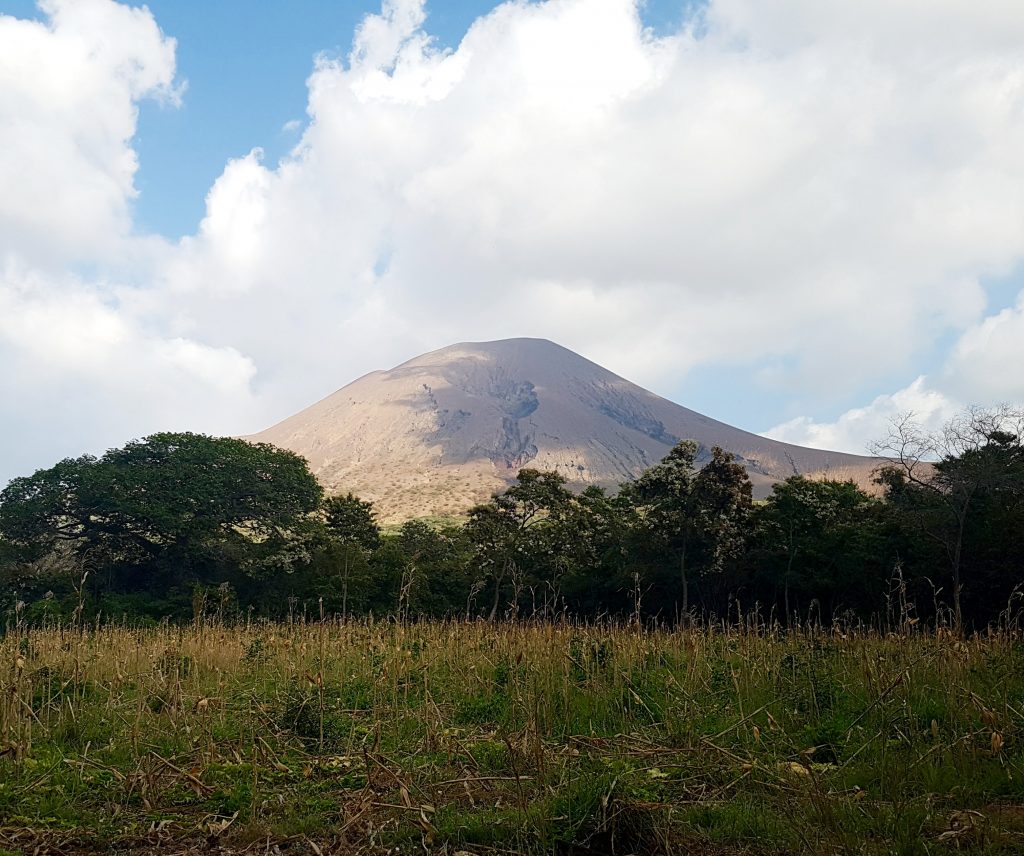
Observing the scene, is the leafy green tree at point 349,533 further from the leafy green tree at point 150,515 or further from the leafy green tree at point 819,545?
the leafy green tree at point 819,545

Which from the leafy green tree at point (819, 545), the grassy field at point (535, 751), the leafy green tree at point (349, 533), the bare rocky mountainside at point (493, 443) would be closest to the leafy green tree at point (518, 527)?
the leafy green tree at point (349, 533)

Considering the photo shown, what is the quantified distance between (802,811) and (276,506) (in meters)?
35.6

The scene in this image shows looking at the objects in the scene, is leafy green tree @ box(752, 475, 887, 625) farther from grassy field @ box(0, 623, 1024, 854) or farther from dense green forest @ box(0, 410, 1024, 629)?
grassy field @ box(0, 623, 1024, 854)

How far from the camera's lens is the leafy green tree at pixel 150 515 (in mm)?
31844

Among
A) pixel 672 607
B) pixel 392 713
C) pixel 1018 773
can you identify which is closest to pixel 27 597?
pixel 672 607

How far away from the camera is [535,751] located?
15.1 feet

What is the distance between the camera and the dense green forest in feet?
66.4

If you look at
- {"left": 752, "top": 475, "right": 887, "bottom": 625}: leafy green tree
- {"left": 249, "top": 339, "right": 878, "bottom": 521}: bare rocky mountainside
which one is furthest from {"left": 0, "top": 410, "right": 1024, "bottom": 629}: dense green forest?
{"left": 249, "top": 339, "right": 878, "bottom": 521}: bare rocky mountainside

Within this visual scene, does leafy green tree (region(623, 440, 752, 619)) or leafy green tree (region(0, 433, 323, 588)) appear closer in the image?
leafy green tree (region(623, 440, 752, 619))

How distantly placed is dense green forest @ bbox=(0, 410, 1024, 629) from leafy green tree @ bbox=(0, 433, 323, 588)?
0.08m

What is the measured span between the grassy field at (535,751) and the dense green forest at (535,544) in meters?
6.33

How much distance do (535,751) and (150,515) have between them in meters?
31.3

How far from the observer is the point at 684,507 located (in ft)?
80.8

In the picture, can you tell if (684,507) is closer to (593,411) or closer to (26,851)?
(26,851)
